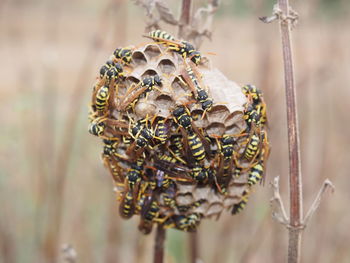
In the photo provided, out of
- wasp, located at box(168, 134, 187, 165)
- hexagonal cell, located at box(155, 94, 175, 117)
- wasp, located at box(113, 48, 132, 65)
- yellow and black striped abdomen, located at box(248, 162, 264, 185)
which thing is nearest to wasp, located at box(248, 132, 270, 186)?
yellow and black striped abdomen, located at box(248, 162, 264, 185)

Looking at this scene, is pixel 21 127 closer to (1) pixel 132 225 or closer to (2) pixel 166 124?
(1) pixel 132 225

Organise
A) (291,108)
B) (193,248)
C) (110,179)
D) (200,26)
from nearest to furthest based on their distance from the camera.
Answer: (291,108), (200,26), (193,248), (110,179)

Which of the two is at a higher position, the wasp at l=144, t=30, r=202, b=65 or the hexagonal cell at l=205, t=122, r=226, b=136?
the wasp at l=144, t=30, r=202, b=65

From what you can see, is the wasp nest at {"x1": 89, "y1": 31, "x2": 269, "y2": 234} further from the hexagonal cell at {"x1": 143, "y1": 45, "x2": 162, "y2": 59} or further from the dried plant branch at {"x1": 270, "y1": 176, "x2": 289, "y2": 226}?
the dried plant branch at {"x1": 270, "y1": 176, "x2": 289, "y2": 226}

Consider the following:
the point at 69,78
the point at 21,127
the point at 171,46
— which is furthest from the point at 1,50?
the point at 171,46

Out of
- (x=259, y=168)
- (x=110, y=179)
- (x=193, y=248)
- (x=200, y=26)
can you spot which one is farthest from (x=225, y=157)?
(x=110, y=179)

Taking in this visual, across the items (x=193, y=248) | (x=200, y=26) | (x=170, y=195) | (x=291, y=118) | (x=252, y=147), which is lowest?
(x=193, y=248)

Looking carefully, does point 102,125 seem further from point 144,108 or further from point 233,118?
point 233,118
